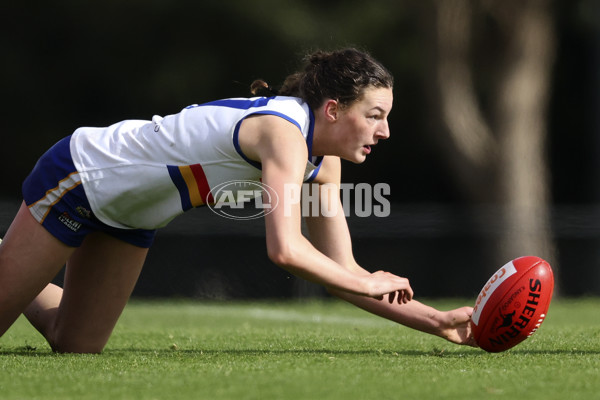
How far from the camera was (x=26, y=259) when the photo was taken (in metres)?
4.56

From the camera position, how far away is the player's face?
425 centimetres

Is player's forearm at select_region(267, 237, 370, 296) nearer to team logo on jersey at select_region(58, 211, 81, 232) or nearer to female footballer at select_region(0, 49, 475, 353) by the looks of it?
female footballer at select_region(0, 49, 475, 353)

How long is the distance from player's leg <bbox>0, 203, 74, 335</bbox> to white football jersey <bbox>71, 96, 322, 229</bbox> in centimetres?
26

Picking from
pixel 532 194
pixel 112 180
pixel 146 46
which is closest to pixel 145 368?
pixel 112 180

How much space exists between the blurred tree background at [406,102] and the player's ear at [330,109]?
6.84 m

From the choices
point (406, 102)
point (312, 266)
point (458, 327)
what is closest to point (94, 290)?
point (312, 266)

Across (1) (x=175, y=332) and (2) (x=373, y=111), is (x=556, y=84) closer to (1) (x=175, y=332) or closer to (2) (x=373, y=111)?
(1) (x=175, y=332)

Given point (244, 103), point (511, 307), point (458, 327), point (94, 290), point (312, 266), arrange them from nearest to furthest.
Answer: point (312, 266) → point (244, 103) → point (511, 307) → point (458, 327) → point (94, 290)

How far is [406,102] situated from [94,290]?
1191cm

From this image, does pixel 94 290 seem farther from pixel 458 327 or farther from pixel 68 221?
pixel 458 327

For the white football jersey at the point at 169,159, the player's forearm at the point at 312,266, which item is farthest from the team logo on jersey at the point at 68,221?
the player's forearm at the point at 312,266

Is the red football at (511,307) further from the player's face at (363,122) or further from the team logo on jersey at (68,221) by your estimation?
the team logo on jersey at (68,221)

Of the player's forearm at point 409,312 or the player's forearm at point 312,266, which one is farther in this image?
the player's forearm at point 409,312

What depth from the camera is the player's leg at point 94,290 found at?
15.9 ft
